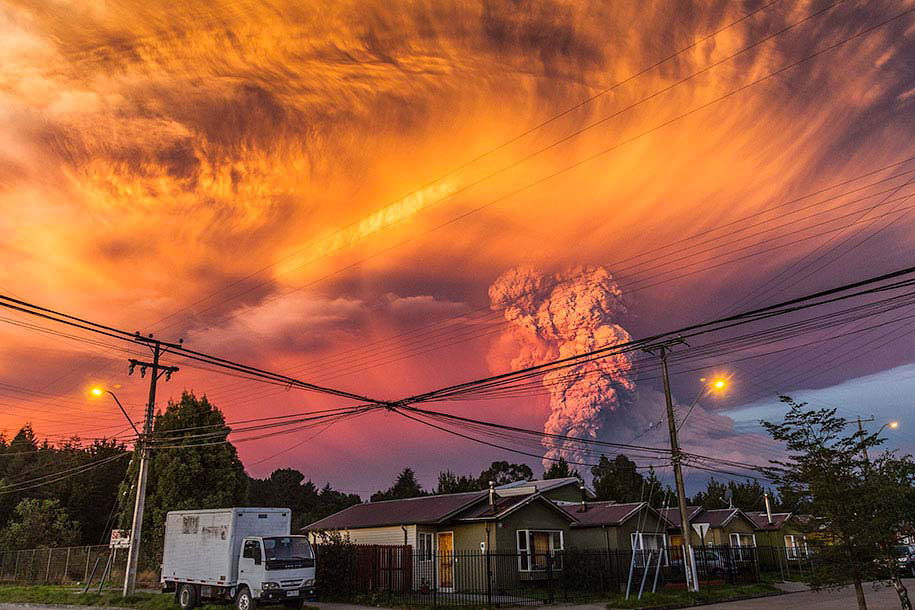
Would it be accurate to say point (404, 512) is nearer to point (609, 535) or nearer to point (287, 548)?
point (609, 535)

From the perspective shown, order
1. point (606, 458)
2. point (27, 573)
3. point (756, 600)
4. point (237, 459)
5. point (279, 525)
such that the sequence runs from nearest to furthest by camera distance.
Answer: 1. point (279, 525)
2. point (756, 600)
3. point (27, 573)
4. point (237, 459)
5. point (606, 458)

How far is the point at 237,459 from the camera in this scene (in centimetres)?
4784

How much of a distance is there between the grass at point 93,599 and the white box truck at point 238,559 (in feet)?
1.91

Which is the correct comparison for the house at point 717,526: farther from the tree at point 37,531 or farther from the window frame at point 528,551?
the tree at point 37,531

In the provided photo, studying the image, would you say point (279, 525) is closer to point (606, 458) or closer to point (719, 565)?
point (719, 565)

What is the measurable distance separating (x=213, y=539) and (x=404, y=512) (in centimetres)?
1363

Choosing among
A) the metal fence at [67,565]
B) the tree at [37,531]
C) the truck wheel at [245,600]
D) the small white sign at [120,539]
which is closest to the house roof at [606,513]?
the truck wheel at [245,600]

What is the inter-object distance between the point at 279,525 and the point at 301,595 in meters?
3.03

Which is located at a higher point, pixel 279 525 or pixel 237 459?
pixel 237 459

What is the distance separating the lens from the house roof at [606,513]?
39.2 meters

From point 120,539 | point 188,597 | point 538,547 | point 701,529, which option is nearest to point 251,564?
point 188,597

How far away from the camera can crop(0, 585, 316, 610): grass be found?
2539cm

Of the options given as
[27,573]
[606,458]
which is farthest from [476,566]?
[606,458]

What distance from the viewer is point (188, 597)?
2502cm
